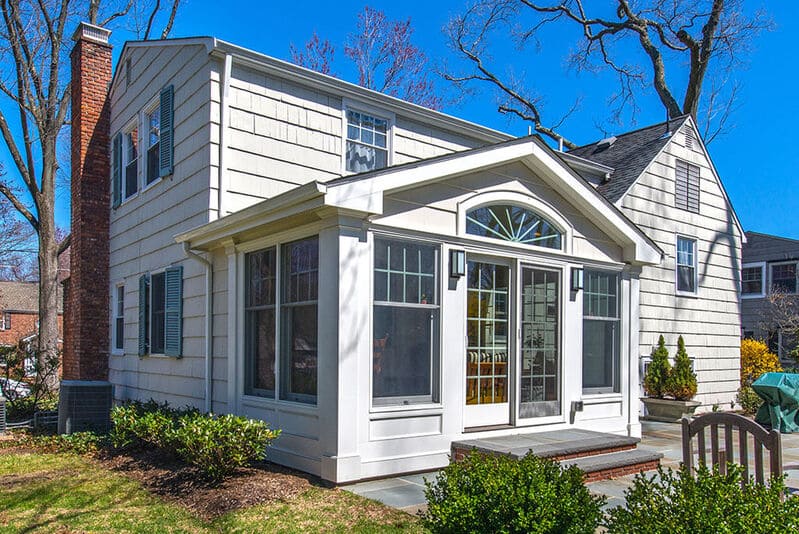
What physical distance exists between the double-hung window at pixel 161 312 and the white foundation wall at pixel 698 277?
804cm

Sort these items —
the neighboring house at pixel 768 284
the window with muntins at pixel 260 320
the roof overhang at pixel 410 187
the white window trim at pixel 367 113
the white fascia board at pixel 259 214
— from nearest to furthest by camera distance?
the white fascia board at pixel 259 214 < the roof overhang at pixel 410 187 < the window with muntins at pixel 260 320 < the white window trim at pixel 367 113 < the neighboring house at pixel 768 284

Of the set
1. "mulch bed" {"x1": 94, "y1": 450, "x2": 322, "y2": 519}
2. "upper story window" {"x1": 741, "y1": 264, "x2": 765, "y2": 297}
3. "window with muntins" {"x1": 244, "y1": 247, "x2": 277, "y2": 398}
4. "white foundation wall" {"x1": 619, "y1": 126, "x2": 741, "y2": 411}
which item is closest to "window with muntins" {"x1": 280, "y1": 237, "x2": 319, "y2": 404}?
"window with muntins" {"x1": 244, "y1": 247, "x2": 277, "y2": 398}

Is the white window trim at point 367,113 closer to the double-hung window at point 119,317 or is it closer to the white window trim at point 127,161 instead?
the white window trim at point 127,161

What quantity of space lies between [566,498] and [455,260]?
4080 mm

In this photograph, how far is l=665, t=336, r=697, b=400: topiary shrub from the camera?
40.6ft

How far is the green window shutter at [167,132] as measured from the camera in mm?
9836

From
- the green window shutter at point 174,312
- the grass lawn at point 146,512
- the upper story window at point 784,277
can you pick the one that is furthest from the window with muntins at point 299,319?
the upper story window at point 784,277

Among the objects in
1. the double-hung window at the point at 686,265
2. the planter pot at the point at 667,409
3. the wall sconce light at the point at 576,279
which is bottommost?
the planter pot at the point at 667,409

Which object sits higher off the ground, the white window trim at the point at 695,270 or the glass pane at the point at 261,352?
the white window trim at the point at 695,270

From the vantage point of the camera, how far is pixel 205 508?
600 centimetres

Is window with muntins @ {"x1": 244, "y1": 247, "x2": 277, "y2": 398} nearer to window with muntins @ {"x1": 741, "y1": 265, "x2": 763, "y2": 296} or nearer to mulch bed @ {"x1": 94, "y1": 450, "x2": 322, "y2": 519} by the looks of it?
mulch bed @ {"x1": 94, "y1": 450, "x2": 322, "y2": 519}

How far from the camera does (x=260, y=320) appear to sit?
8.06 meters

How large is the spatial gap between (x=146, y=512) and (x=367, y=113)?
262 inches

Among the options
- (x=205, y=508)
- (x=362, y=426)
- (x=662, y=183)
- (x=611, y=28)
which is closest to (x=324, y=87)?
(x=362, y=426)
